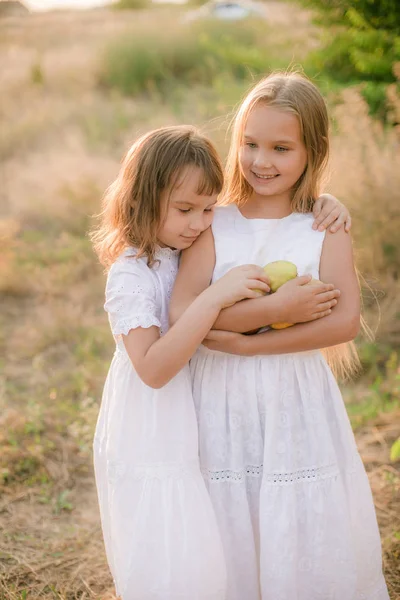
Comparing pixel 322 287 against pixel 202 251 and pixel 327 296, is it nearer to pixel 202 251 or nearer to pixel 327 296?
pixel 327 296

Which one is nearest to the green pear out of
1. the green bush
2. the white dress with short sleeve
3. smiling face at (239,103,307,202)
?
smiling face at (239,103,307,202)

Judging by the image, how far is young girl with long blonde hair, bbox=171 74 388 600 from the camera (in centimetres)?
195

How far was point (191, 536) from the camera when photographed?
200 cm

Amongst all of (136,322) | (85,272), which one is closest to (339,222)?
(136,322)

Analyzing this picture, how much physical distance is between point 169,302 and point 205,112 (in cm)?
617

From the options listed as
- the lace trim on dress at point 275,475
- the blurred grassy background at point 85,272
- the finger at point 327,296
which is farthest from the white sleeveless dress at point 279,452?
the blurred grassy background at point 85,272

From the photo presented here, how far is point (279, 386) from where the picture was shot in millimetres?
2020

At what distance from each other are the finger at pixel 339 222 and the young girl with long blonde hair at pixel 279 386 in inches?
0.9

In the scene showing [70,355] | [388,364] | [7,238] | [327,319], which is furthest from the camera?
[7,238]

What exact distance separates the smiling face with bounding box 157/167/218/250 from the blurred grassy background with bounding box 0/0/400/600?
1.64ft

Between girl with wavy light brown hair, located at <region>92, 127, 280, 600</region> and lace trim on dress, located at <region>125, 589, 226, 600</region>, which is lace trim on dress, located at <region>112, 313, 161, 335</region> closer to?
girl with wavy light brown hair, located at <region>92, 127, 280, 600</region>

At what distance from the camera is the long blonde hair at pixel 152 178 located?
76.9 inches

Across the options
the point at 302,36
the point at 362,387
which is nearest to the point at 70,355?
the point at 362,387

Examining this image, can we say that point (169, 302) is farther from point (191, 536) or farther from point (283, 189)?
point (191, 536)
